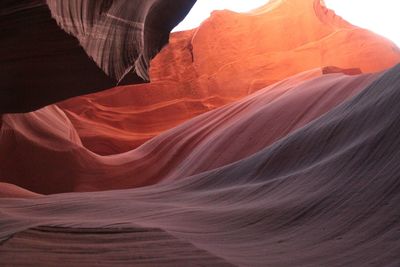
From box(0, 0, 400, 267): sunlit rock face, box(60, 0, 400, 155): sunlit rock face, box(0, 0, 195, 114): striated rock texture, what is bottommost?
box(60, 0, 400, 155): sunlit rock face

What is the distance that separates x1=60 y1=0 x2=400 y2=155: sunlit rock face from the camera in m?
8.12

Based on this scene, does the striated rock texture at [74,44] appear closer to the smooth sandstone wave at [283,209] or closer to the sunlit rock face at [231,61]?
the smooth sandstone wave at [283,209]

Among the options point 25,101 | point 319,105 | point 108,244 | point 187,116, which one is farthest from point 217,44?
point 108,244

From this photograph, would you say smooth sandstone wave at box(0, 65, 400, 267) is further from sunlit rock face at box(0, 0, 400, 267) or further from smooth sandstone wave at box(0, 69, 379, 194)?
smooth sandstone wave at box(0, 69, 379, 194)

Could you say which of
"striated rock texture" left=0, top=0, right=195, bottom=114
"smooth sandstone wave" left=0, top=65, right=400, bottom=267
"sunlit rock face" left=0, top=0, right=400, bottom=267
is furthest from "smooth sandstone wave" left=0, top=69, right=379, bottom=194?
"striated rock texture" left=0, top=0, right=195, bottom=114

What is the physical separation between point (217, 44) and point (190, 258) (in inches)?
316

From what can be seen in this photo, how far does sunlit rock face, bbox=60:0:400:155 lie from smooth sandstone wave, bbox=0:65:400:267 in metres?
5.32

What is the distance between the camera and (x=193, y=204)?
6.88 feet

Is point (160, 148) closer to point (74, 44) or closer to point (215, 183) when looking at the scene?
point (215, 183)

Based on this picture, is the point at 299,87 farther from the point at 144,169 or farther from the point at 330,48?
the point at 330,48

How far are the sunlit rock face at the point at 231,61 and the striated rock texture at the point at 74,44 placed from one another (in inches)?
203

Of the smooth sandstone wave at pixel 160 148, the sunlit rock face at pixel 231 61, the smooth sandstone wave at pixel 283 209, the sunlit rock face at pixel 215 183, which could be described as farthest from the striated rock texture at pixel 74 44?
the sunlit rock face at pixel 231 61

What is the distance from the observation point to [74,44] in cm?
189

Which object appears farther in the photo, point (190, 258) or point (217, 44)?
point (217, 44)
